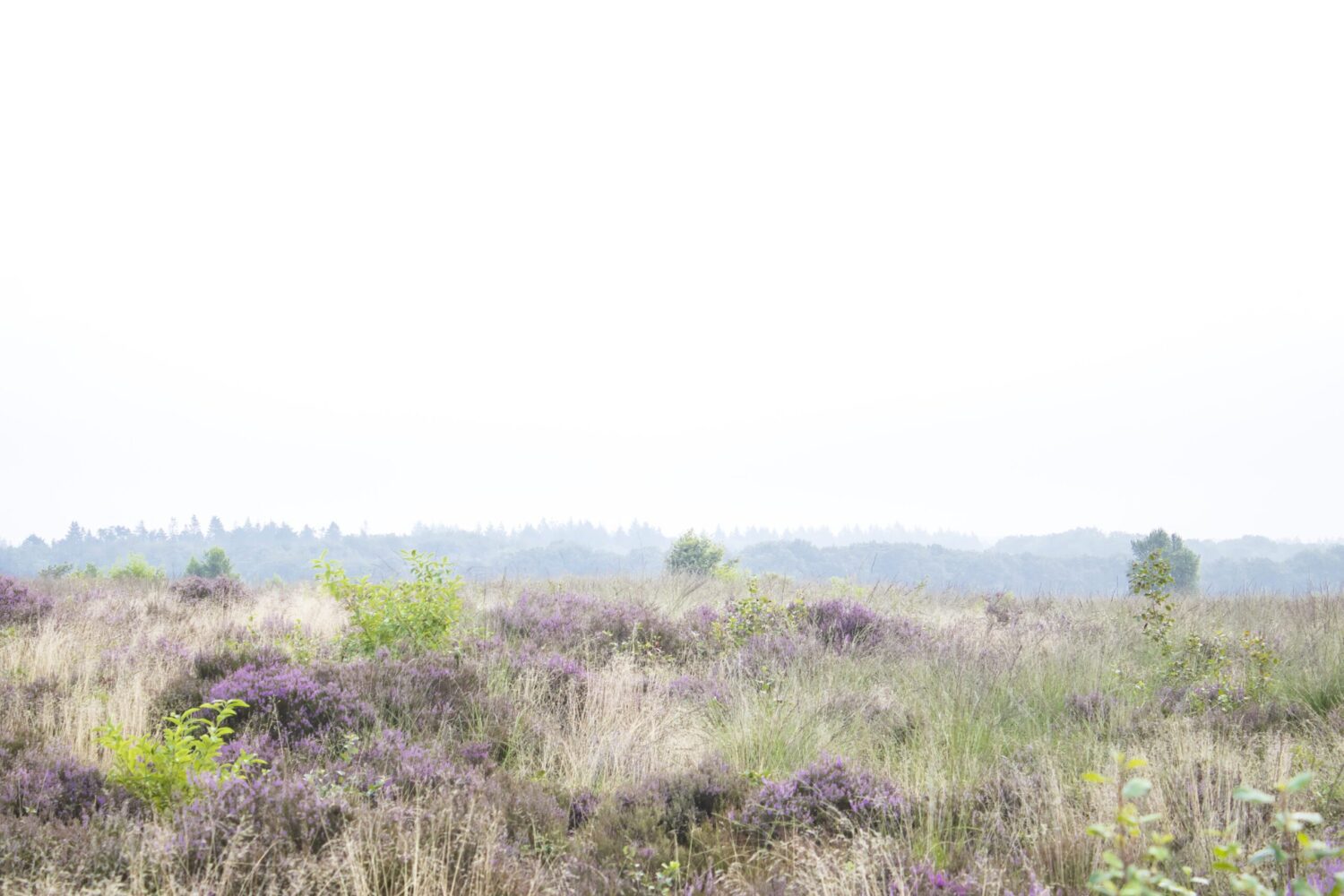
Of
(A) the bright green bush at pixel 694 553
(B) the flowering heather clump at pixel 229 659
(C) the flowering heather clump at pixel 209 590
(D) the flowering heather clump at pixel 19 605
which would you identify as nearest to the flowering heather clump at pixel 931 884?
(B) the flowering heather clump at pixel 229 659

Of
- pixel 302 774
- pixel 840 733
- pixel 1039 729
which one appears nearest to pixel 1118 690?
pixel 1039 729

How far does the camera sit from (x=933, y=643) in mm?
9781

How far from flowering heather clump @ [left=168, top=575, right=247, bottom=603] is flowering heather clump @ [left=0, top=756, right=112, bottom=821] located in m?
9.74

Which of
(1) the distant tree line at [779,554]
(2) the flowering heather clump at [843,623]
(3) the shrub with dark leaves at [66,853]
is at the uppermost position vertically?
(3) the shrub with dark leaves at [66,853]

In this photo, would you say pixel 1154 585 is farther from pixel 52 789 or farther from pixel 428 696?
pixel 52 789

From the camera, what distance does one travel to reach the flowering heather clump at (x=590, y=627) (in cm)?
961

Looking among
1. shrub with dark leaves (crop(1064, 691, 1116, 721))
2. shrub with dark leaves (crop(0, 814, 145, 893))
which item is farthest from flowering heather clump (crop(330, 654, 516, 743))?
shrub with dark leaves (crop(1064, 691, 1116, 721))

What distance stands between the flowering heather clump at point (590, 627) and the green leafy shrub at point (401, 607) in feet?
4.48

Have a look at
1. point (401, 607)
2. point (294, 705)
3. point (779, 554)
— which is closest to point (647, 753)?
point (294, 705)

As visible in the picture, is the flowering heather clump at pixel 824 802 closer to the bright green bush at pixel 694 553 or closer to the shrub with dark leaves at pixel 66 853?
the shrub with dark leaves at pixel 66 853

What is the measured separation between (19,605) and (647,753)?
9968 mm

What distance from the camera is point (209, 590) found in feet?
46.5

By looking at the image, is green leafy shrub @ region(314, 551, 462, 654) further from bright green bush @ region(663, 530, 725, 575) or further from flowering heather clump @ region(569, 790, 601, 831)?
bright green bush @ region(663, 530, 725, 575)

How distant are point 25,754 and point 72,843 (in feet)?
5.04
